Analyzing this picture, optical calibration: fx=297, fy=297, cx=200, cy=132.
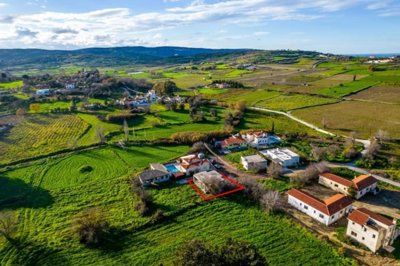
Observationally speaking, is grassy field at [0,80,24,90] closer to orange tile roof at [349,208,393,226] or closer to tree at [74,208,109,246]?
tree at [74,208,109,246]

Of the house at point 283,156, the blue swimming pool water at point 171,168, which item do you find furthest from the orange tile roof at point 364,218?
the blue swimming pool water at point 171,168

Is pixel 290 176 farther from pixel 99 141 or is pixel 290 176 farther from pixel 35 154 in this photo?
pixel 35 154

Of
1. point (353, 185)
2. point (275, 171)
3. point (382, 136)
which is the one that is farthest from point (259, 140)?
point (382, 136)

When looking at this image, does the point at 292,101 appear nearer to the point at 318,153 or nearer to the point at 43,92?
the point at 318,153

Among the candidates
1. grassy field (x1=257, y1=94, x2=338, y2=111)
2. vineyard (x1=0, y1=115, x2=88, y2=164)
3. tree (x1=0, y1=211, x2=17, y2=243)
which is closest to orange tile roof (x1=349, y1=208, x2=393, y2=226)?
tree (x1=0, y1=211, x2=17, y2=243)

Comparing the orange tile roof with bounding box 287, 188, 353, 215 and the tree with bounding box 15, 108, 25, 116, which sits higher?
the tree with bounding box 15, 108, 25, 116

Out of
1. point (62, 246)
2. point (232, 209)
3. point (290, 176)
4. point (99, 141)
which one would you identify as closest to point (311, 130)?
point (290, 176)

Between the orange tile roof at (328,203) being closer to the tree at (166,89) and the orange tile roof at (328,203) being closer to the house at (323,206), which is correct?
the house at (323,206)
